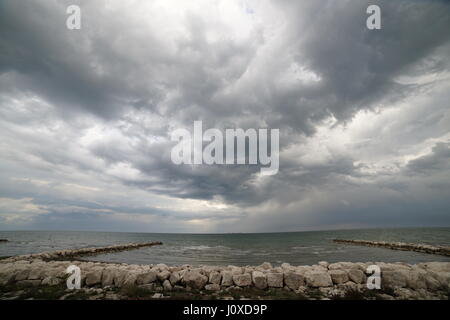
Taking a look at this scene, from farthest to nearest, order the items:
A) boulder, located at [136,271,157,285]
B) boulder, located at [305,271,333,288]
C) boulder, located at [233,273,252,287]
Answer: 1. boulder, located at [136,271,157,285]
2. boulder, located at [233,273,252,287]
3. boulder, located at [305,271,333,288]

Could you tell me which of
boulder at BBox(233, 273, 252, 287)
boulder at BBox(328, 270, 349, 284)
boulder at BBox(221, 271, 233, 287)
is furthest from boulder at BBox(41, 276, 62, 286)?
boulder at BBox(328, 270, 349, 284)

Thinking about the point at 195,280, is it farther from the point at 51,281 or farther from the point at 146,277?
the point at 51,281

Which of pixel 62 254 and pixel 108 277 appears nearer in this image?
pixel 108 277

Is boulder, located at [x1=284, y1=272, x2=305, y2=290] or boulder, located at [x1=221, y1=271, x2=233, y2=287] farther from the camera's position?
boulder, located at [x1=221, y1=271, x2=233, y2=287]

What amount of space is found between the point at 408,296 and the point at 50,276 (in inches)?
594

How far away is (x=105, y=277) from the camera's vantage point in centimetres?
961

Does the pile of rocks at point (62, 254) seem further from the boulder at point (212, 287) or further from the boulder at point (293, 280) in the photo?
the boulder at point (293, 280)

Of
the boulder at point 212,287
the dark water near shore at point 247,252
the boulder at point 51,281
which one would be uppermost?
the boulder at point 212,287

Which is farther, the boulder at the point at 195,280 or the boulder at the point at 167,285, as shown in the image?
the boulder at the point at 195,280

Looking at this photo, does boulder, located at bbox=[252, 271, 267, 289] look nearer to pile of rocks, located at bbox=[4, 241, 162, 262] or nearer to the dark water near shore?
the dark water near shore

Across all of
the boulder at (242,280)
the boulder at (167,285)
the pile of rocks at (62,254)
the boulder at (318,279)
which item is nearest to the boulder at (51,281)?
the boulder at (167,285)

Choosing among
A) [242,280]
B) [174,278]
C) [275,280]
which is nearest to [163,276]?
[174,278]
